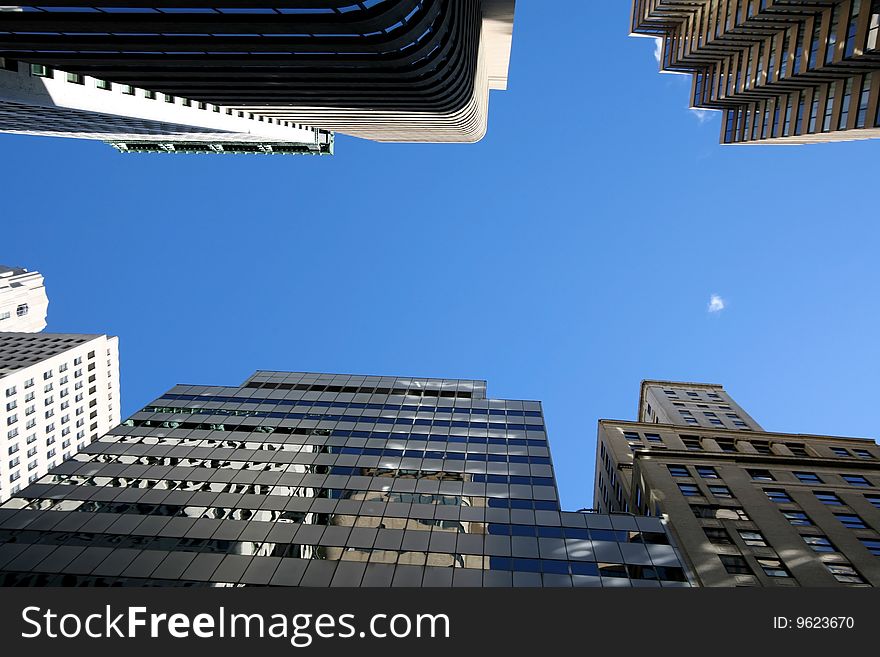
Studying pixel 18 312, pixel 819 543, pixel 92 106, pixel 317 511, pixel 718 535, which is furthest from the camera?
pixel 18 312

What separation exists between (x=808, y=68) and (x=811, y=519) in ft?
145

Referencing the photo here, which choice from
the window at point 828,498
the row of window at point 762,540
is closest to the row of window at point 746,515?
the row of window at point 762,540

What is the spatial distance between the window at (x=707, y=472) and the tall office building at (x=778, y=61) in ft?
111

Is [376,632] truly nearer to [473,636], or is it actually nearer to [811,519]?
[473,636]

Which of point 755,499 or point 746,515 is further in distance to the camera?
point 755,499

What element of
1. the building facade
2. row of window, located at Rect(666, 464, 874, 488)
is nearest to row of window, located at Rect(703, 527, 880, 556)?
row of window, located at Rect(666, 464, 874, 488)

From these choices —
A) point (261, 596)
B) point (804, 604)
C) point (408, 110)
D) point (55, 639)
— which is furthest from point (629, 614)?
point (408, 110)

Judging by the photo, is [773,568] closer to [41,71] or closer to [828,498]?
[828,498]

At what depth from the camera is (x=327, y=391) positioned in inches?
2206

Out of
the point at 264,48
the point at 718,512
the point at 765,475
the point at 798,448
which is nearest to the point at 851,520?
the point at 765,475

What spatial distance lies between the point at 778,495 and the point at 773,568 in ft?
39.8

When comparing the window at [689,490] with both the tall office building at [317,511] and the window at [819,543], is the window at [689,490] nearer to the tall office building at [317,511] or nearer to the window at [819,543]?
the window at [819,543]

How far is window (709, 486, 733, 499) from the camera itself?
Answer: 42469 mm

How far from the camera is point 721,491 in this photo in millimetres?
43188
